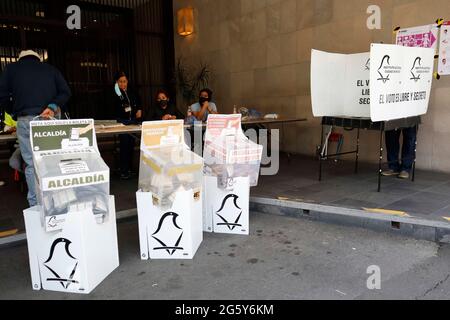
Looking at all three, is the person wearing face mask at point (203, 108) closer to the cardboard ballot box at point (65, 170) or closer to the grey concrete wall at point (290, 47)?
the grey concrete wall at point (290, 47)

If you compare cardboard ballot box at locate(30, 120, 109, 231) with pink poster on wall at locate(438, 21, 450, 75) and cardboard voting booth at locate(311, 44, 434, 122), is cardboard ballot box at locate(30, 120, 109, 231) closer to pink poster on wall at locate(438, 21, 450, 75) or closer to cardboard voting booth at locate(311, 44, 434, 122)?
cardboard voting booth at locate(311, 44, 434, 122)

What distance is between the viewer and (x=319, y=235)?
3.30 metres

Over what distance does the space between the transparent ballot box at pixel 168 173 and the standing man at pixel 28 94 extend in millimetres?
1382

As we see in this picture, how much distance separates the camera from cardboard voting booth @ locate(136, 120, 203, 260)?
2.78 meters

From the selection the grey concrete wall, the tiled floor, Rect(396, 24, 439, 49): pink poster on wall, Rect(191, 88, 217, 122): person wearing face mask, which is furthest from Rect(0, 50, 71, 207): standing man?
Rect(396, 24, 439, 49): pink poster on wall

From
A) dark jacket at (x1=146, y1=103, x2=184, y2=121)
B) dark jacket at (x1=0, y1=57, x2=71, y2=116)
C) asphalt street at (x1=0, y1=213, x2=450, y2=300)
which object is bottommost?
asphalt street at (x1=0, y1=213, x2=450, y2=300)

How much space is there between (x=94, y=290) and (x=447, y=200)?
11.1ft

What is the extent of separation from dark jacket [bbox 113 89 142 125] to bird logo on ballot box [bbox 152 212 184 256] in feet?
9.26

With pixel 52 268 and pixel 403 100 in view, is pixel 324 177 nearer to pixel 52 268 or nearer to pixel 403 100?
pixel 403 100

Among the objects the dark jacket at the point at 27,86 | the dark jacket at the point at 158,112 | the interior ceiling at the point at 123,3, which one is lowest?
the dark jacket at the point at 158,112

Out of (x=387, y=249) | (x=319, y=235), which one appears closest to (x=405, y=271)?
(x=387, y=249)

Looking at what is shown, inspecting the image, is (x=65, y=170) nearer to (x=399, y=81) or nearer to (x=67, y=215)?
(x=67, y=215)

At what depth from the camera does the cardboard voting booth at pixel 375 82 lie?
3762 millimetres

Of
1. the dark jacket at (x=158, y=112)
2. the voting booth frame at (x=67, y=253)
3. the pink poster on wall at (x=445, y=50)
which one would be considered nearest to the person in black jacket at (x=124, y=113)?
the dark jacket at (x=158, y=112)
